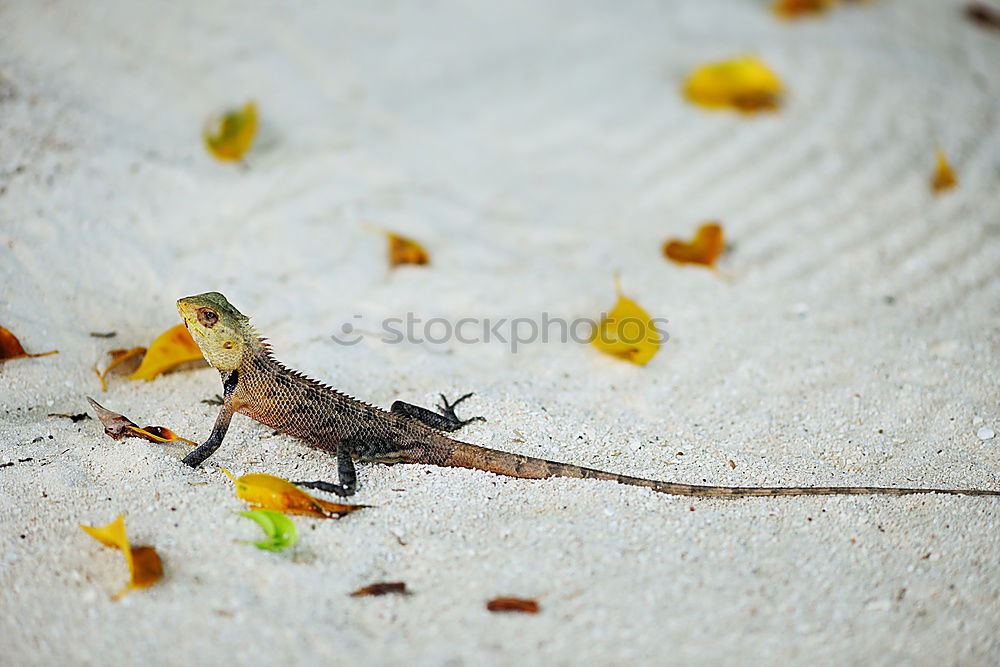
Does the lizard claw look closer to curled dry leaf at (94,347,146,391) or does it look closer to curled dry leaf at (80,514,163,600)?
curled dry leaf at (80,514,163,600)

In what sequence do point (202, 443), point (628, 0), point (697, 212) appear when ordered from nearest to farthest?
point (202, 443) → point (697, 212) → point (628, 0)

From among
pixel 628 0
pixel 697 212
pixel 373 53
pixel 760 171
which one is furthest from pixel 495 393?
pixel 628 0

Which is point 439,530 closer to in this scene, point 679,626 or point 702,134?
point 679,626

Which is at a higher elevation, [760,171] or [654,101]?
[654,101]

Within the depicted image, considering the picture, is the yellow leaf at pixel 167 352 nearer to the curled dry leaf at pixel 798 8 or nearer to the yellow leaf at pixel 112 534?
the yellow leaf at pixel 112 534

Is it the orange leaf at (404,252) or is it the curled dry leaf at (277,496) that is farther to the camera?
the orange leaf at (404,252)

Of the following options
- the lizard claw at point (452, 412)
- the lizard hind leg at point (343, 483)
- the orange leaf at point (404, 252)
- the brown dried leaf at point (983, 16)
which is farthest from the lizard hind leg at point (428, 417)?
the brown dried leaf at point (983, 16)

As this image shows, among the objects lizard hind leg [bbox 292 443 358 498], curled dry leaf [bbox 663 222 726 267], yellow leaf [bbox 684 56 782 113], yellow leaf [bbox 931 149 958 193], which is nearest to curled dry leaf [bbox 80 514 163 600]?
lizard hind leg [bbox 292 443 358 498]
